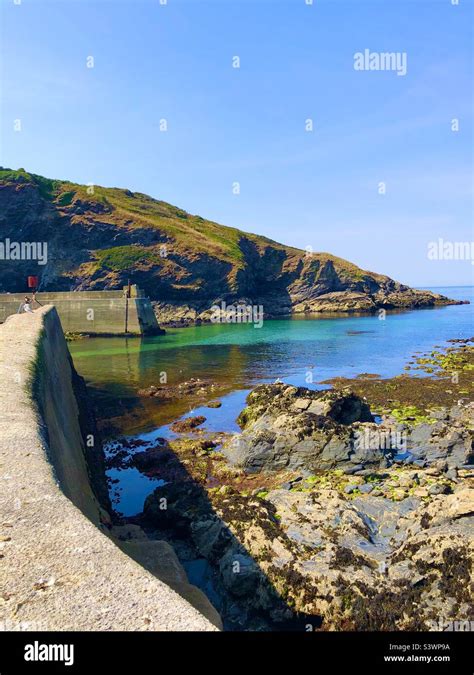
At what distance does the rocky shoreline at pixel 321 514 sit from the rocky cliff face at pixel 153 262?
86.7 m

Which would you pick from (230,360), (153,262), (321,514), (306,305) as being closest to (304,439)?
(321,514)

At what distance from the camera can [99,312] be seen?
75375mm

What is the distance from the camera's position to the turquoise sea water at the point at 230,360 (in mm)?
29547

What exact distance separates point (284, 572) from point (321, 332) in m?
69.6

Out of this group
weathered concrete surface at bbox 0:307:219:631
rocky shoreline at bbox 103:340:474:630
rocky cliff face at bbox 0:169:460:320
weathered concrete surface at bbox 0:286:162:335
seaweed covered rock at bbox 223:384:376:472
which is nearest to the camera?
weathered concrete surface at bbox 0:307:219:631

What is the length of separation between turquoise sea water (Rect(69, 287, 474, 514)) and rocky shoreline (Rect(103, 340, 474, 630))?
2.89 m

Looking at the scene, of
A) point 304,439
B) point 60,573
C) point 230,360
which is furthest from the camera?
point 230,360

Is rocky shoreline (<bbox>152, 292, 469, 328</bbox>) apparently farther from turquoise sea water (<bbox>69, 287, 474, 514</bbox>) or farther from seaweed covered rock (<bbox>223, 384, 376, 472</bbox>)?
seaweed covered rock (<bbox>223, 384, 376, 472</bbox>)

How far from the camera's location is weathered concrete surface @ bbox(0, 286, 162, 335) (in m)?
74.8

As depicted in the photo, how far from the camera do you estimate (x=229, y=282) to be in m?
113

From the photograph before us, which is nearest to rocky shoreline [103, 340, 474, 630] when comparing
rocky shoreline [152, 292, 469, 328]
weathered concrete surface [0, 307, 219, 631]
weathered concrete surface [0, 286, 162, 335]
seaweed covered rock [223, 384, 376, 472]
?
seaweed covered rock [223, 384, 376, 472]

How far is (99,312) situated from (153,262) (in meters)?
35.7

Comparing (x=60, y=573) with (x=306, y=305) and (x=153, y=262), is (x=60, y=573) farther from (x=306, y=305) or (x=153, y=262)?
(x=306, y=305)

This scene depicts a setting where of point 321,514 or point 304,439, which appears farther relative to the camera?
point 304,439
